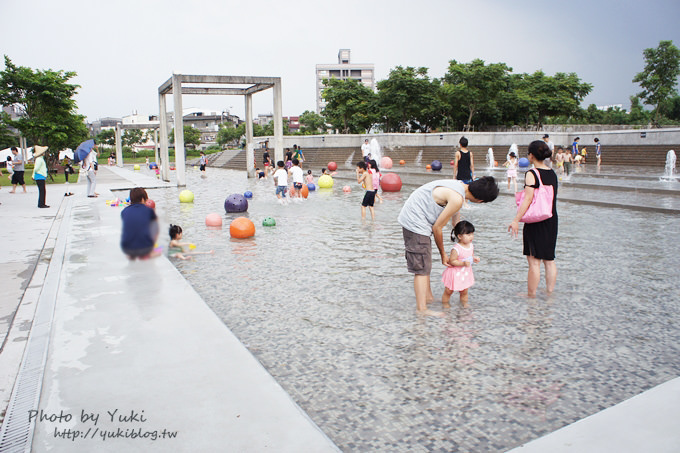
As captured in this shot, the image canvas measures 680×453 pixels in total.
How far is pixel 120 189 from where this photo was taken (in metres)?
22.8

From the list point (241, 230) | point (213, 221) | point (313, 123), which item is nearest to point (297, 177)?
point (213, 221)

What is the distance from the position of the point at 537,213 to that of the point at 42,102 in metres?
35.5

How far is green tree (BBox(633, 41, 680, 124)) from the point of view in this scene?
67312mm

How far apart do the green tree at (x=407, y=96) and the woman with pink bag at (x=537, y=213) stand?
185 feet

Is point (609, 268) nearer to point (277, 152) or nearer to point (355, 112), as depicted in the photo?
point (277, 152)

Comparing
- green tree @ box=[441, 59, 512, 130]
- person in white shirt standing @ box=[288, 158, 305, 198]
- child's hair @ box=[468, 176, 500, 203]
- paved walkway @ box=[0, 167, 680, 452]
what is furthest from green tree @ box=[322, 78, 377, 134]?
paved walkway @ box=[0, 167, 680, 452]

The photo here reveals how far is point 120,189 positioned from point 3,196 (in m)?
4.46

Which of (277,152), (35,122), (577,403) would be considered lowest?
(577,403)

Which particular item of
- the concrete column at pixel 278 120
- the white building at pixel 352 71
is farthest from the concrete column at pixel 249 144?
the white building at pixel 352 71

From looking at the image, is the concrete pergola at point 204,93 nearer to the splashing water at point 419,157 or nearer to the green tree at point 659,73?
the splashing water at point 419,157

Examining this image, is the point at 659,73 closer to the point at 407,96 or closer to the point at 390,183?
the point at 407,96

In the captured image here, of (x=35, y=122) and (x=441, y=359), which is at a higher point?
(x=35, y=122)

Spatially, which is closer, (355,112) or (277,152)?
(277,152)

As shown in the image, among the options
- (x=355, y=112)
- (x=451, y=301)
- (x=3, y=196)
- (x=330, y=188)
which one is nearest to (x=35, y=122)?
(x=3, y=196)
